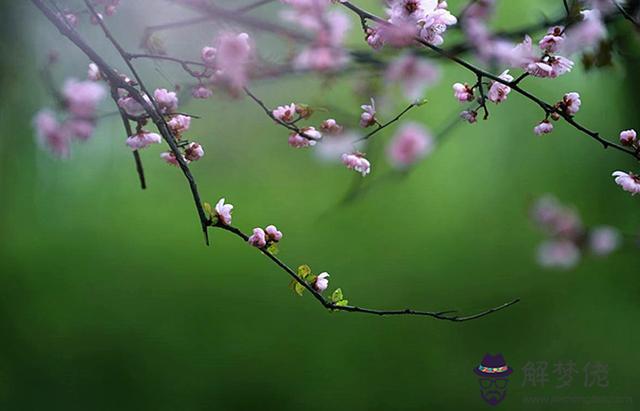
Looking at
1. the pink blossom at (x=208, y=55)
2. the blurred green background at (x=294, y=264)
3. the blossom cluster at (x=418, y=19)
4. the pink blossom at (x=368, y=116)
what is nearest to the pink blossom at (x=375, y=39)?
the blossom cluster at (x=418, y=19)

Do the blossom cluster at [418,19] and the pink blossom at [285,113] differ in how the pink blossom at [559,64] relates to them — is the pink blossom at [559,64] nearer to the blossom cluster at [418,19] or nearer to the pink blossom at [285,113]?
the blossom cluster at [418,19]

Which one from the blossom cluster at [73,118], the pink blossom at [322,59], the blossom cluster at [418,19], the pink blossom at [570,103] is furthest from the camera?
the pink blossom at [570,103]

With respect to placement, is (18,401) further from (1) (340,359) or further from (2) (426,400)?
(2) (426,400)

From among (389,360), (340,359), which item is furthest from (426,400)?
(340,359)

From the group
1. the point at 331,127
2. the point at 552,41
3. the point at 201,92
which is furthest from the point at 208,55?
the point at 552,41

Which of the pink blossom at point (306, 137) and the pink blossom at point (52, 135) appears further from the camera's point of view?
the pink blossom at point (306, 137)

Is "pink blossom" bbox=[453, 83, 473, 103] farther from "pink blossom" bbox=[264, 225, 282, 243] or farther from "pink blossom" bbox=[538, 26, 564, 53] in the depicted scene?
"pink blossom" bbox=[264, 225, 282, 243]
